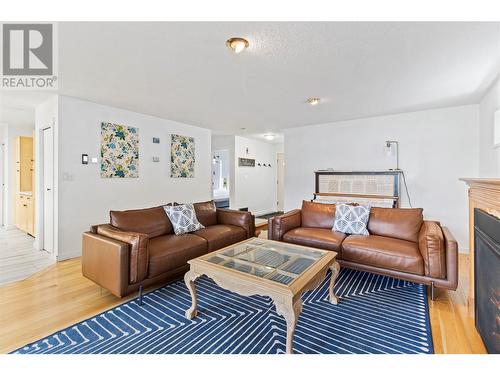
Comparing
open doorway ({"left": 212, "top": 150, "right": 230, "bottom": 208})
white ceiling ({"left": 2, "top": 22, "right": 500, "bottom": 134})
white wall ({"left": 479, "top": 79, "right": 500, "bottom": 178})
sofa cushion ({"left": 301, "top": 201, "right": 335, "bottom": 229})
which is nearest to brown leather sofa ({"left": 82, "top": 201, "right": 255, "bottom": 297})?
sofa cushion ({"left": 301, "top": 201, "right": 335, "bottom": 229})

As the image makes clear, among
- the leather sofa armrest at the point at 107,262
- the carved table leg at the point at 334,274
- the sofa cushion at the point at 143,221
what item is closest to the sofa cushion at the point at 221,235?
the sofa cushion at the point at 143,221

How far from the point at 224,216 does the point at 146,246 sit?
160 cm

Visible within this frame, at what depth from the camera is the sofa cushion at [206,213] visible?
346cm

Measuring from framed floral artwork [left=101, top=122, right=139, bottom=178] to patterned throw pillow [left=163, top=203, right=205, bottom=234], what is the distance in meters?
1.44

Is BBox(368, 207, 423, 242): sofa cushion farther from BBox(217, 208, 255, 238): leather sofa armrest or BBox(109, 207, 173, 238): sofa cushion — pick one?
BBox(109, 207, 173, 238): sofa cushion

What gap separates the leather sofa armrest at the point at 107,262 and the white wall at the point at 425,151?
4.12m

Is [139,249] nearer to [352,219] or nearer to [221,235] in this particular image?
[221,235]

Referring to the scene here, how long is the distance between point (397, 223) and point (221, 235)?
2079mm

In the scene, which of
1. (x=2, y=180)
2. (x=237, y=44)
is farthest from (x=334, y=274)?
(x=2, y=180)

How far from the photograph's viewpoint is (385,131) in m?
4.45

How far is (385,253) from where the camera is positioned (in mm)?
2465

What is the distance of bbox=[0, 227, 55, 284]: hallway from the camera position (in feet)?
9.34

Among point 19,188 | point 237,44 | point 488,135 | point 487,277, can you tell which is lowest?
point 487,277
